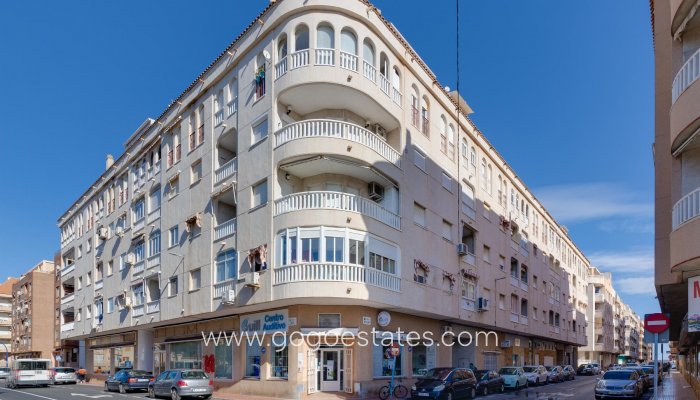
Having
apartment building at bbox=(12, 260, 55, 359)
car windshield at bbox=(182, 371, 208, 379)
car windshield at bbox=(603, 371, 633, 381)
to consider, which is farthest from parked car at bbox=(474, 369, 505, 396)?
apartment building at bbox=(12, 260, 55, 359)

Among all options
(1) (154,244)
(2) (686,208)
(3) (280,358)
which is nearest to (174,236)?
(1) (154,244)

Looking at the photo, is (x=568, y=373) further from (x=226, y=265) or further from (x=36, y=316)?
(x=36, y=316)

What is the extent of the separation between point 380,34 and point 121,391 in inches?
912

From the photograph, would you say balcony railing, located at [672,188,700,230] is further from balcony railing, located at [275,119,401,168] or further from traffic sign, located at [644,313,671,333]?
balcony railing, located at [275,119,401,168]

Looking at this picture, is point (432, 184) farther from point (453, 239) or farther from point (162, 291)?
point (162, 291)

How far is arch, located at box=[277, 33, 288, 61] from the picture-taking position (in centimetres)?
2532

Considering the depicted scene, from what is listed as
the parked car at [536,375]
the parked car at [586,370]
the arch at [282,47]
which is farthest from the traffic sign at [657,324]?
the parked car at [586,370]

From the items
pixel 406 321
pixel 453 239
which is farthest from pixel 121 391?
pixel 453 239

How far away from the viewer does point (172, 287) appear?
1264 inches

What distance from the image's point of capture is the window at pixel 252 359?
2586cm

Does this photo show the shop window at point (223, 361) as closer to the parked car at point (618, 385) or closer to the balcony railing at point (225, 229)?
the balcony railing at point (225, 229)

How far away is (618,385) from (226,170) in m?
20.6

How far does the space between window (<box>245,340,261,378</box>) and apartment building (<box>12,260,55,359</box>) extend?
54464 millimetres

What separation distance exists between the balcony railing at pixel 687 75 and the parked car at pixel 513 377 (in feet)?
75.5
